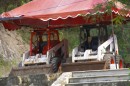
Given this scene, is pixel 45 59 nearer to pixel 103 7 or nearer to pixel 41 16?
pixel 41 16

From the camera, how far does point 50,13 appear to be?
20266 mm

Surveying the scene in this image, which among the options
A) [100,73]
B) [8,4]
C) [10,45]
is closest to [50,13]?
[100,73]

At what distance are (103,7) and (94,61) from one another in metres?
7.17

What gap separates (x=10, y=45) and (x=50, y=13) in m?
10.7

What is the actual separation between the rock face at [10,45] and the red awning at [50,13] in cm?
588

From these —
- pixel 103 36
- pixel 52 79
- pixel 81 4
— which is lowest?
pixel 52 79

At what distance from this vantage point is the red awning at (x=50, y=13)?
19844 millimetres

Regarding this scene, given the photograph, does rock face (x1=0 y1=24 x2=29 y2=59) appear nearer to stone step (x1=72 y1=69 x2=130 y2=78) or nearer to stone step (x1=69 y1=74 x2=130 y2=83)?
stone step (x1=72 y1=69 x2=130 y2=78)

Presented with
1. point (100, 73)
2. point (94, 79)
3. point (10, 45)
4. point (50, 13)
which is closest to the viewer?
point (94, 79)

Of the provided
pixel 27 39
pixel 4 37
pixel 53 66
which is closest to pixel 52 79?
pixel 53 66

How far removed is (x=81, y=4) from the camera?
2038 centimetres

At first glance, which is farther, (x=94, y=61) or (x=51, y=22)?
(x=51, y=22)

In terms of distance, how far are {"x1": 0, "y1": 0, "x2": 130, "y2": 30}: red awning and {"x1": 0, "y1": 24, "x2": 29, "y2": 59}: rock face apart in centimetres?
588

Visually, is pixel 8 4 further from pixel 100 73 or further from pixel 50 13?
pixel 100 73
